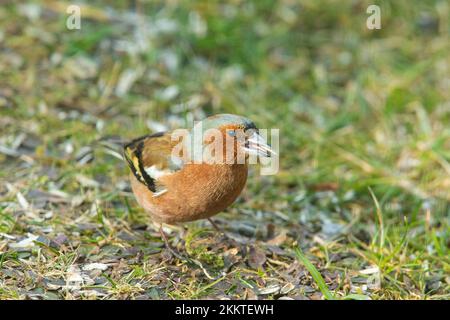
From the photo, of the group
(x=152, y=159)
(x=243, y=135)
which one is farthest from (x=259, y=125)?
(x=243, y=135)

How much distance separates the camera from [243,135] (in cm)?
417

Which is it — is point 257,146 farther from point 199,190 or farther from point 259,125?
point 259,125

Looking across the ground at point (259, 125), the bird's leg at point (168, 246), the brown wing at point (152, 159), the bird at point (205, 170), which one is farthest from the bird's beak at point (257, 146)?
the bird's leg at point (168, 246)

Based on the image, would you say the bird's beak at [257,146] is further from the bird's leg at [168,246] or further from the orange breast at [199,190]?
the bird's leg at [168,246]

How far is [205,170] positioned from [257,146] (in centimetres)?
33

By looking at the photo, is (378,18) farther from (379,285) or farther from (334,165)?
(379,285)

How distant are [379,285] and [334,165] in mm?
1737

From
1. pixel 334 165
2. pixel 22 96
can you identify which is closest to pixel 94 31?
pixel 22 96

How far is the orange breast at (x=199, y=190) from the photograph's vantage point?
13.7 feet

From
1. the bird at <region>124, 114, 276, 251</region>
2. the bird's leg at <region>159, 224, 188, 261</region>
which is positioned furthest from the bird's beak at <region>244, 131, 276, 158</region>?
the bird's leg at <region>159, 224, 188, 261</region>

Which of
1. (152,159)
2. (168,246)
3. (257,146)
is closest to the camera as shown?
(257,146)

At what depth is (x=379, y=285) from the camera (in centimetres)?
428

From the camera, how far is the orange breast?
13.7 feet
